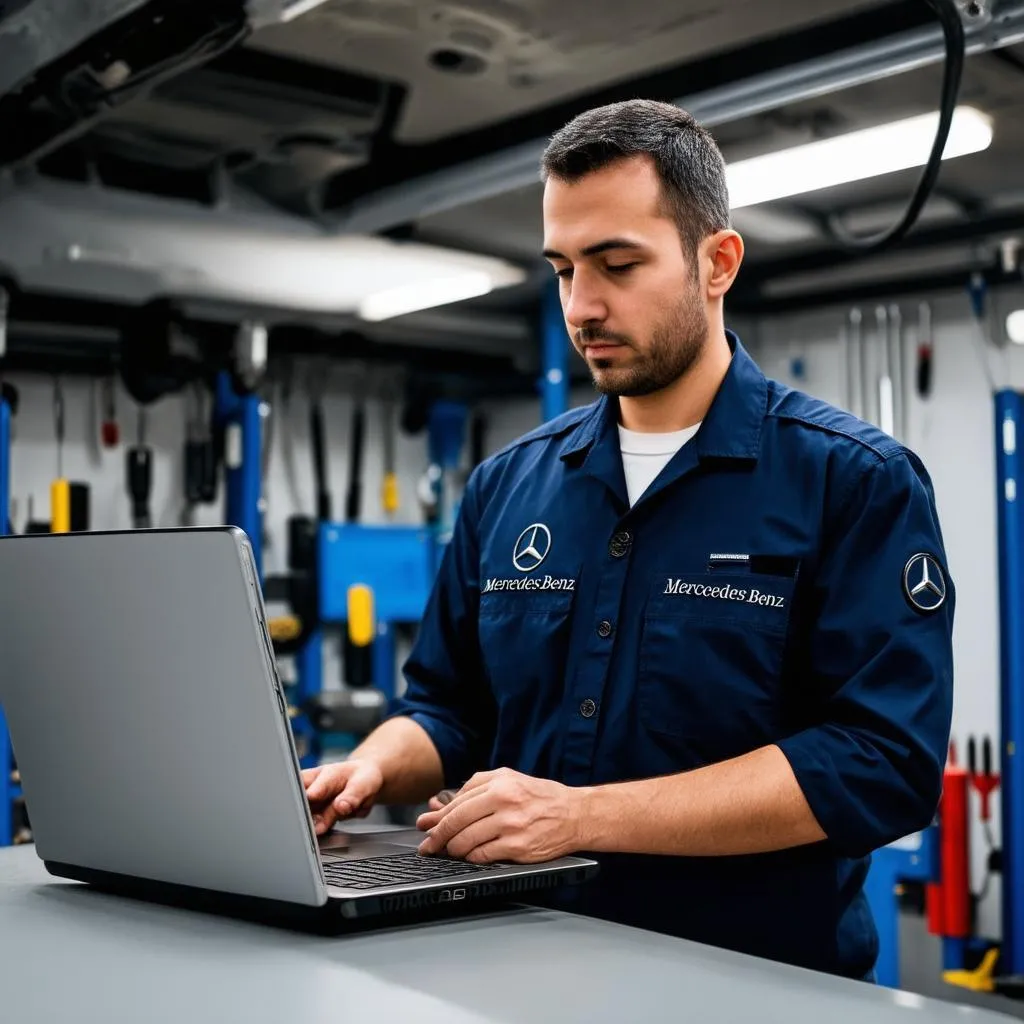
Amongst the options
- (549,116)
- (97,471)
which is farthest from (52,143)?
(97,471)

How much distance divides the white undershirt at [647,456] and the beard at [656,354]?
0.07 meters

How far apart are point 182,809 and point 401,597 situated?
3494 millimetres

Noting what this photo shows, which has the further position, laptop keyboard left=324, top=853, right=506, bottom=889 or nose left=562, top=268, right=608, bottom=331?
nose left=562, top=268, right=608, bottom=331

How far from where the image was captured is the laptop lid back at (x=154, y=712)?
0.91 m

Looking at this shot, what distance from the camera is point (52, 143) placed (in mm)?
2570

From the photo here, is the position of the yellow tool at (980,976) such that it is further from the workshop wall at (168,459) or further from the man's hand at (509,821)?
the man's hand at (509,821)

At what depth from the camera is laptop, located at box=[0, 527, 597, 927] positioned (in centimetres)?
92

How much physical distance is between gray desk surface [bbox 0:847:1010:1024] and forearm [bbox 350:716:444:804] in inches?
14.4

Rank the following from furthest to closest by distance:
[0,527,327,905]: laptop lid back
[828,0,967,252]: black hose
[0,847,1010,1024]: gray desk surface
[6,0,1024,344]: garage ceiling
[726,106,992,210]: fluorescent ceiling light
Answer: [726,106,992,210]: fluorescent ceiling light < [6,0,1024,344]: garage ceiling < [828,0,967,252]: black hose < [0,527,327,905]: laptop lid back < [0,847,1010,1024]: gray desk surface

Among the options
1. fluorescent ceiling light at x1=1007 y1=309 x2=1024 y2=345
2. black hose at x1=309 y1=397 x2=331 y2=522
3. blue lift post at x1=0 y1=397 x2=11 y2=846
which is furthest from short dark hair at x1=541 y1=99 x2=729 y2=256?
black hose at x1=309 y1=397 x2=331 y2=522

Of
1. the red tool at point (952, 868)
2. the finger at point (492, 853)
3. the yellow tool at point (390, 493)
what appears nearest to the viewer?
the finger at point (492, 853)

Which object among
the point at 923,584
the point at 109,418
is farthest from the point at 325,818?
the point at 109,418

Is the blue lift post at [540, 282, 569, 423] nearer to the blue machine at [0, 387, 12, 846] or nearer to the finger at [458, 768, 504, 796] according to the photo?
the blue machine at [0, 387, 12, 846]

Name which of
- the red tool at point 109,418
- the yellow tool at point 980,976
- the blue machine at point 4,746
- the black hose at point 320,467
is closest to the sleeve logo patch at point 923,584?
the blue machine at point 4,746
